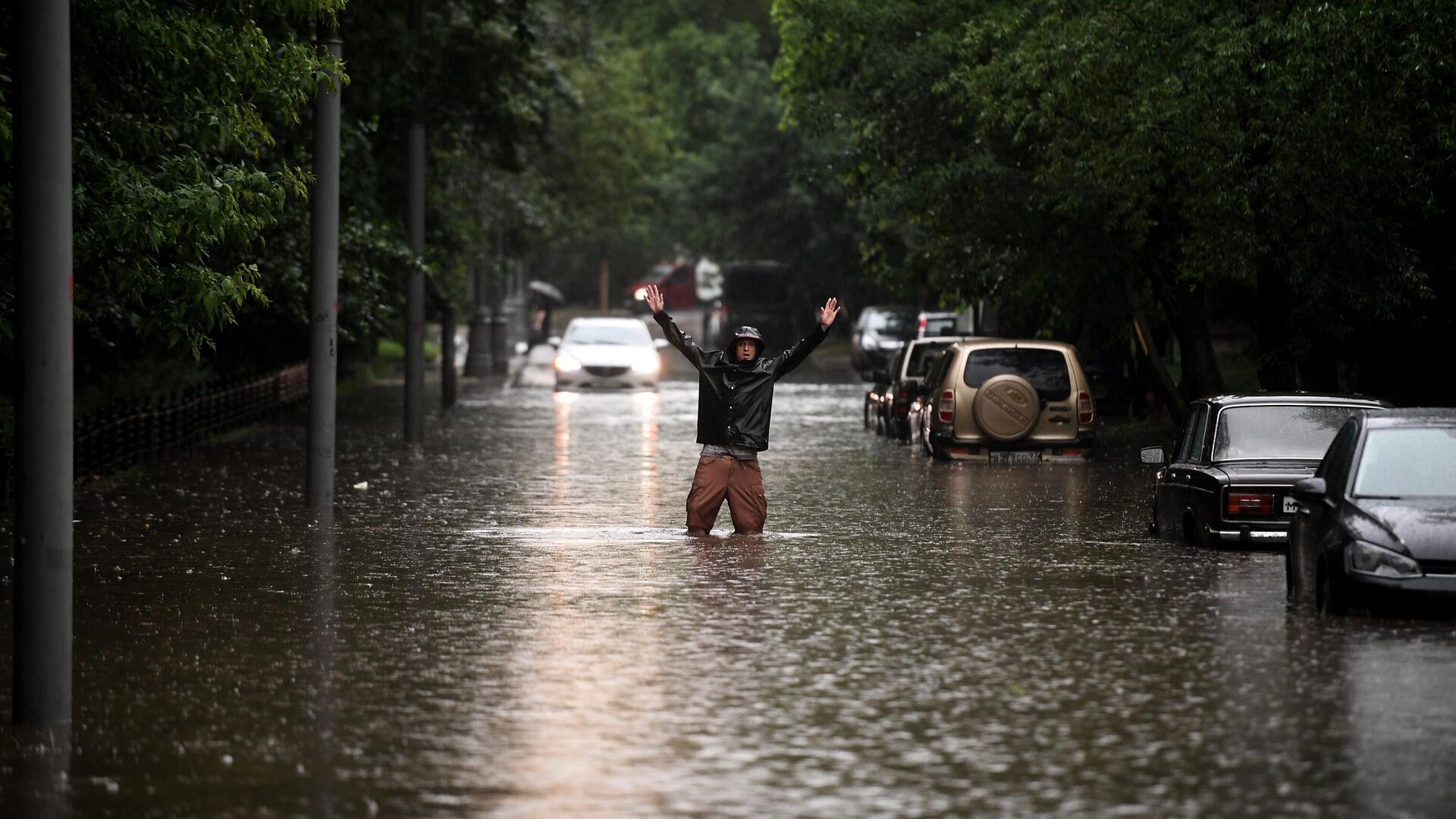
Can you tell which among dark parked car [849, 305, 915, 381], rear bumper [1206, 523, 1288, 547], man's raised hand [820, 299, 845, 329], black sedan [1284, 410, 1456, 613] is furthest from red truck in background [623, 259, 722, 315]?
black sedan [1284, 410, 1456, 613]

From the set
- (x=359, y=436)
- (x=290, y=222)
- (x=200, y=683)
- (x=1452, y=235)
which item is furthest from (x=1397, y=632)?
(x=359, y=436)

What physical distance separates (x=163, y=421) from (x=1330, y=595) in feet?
60.0

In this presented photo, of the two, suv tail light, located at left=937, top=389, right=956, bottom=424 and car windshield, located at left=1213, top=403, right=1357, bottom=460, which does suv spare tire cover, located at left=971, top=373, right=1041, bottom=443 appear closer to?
suv tail light, located at left=937, top=389, right=956, bottom=424

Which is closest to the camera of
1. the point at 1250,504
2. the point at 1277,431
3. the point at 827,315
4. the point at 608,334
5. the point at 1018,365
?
the point at 1250,504

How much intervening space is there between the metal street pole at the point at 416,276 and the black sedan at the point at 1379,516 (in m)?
17.9

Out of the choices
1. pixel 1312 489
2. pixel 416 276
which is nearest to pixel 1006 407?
pixel 416 276

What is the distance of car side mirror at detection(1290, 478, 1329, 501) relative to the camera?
12.7m

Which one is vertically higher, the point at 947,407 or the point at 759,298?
the point at 759,298

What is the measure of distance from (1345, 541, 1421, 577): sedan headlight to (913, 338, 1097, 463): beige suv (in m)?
13.8

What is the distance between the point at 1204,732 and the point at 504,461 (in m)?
18.1

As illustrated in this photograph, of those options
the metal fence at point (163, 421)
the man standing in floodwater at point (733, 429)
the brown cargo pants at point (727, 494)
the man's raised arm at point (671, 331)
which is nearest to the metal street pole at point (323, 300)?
the metal fence at point (163, 421)

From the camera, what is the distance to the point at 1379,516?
12.3 m

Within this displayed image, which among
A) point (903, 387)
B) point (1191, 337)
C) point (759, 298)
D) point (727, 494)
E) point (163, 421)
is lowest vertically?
point (727, 494)

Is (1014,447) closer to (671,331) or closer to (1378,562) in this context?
(671,331)
